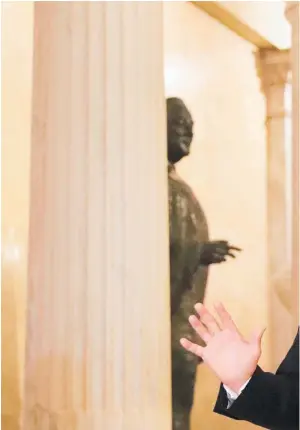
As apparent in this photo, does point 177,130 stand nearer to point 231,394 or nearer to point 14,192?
point 14,192

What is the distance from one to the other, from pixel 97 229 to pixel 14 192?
0.65m

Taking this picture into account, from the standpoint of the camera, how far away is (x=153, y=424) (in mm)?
1243

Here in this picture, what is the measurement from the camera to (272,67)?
9.62 ft

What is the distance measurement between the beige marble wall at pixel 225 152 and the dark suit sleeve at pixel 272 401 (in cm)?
131

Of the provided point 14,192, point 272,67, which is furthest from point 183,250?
point 272,67

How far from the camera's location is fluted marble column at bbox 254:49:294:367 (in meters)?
2.83

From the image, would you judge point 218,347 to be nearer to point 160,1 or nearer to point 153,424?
point 153,424

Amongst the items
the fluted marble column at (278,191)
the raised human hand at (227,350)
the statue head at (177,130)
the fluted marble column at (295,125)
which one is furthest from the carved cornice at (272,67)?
the raised human hand at (227,350)

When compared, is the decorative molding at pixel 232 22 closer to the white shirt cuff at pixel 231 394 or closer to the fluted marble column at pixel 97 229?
the fluted marble column at pixel 97 229

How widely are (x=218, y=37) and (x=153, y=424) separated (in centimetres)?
183

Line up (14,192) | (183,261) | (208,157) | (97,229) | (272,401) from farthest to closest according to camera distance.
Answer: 1. (208,157)
2. (183,261)
3. (14,192)
4. (97,229)
5. (272,401)

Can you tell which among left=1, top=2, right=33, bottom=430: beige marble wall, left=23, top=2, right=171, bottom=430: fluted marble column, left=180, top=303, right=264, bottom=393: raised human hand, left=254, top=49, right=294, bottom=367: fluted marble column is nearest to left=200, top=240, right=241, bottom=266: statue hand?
left=1, top=2, right=33, bottom=430: beige marble wall

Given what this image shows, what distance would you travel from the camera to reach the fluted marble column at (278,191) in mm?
2828

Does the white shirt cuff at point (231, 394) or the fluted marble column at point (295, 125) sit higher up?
the fluted marble column at point (295, 125)
